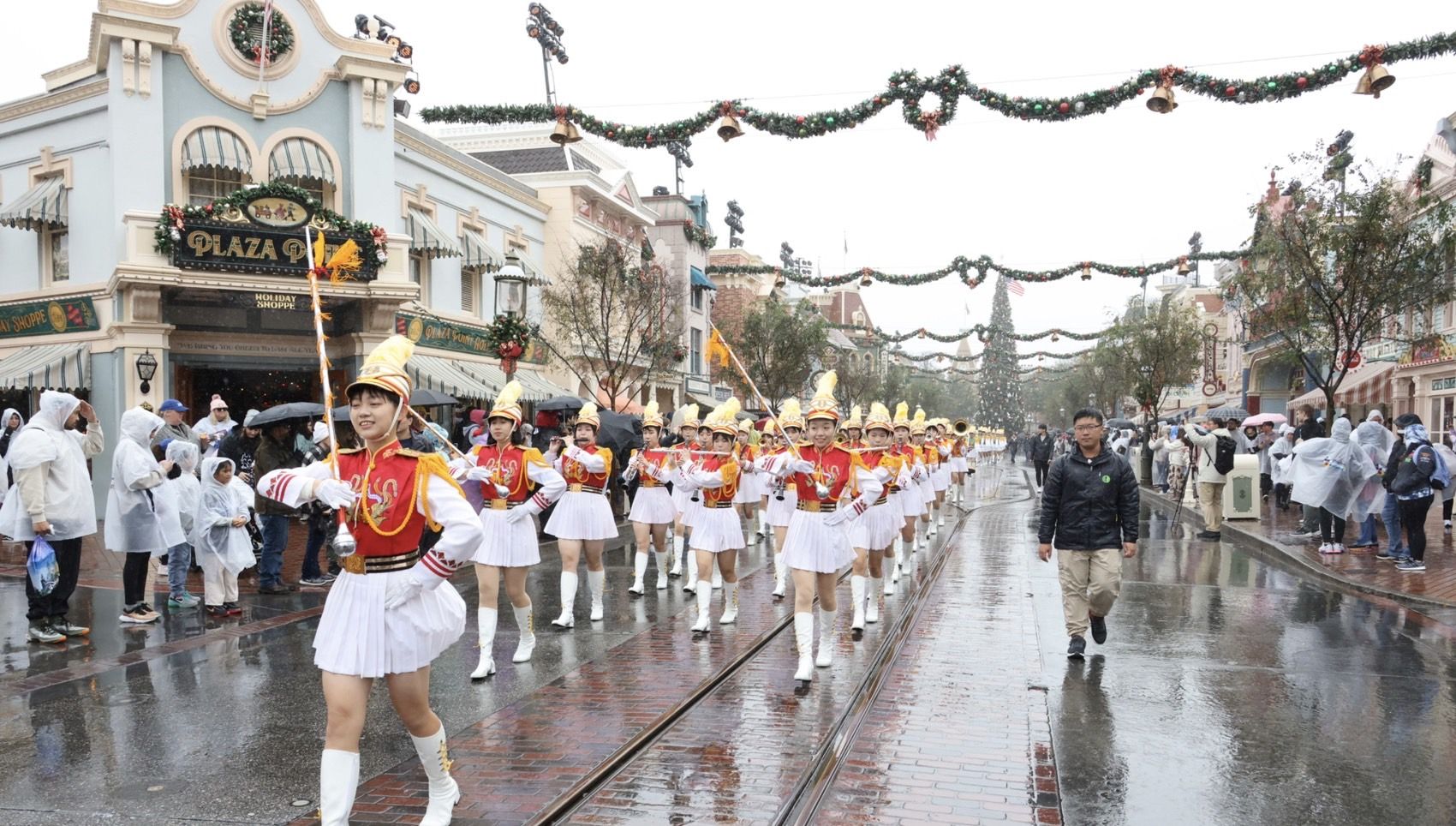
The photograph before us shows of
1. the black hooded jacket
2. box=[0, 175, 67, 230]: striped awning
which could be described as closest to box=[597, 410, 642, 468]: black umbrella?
the black hooded jacket

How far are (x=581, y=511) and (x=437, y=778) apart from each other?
4757mm

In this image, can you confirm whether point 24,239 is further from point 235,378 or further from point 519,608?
point 519,608

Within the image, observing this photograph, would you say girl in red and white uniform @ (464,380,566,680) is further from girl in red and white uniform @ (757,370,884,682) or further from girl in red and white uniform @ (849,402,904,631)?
girl in red and white uniform @ (849,402,904,631)

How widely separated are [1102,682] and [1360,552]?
9.26 m

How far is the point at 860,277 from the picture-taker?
31938 mm

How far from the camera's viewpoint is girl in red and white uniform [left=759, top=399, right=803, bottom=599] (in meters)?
8.46

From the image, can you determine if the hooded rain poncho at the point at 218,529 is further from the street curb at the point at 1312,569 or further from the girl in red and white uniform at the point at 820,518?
the street curb at the point at 1312,569

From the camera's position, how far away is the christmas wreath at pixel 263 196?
18.8 meters

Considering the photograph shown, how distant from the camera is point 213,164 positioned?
19.5 m

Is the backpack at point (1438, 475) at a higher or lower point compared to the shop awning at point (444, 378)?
lower

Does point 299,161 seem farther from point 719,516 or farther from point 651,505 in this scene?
point 719,516

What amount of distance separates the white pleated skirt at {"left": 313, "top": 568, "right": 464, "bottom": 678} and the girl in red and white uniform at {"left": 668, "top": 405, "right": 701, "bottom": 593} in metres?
5.32

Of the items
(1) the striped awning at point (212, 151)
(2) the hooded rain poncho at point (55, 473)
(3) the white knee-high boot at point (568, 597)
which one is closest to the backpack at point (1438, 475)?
(3) the white knee-high boot at point (568, 597)

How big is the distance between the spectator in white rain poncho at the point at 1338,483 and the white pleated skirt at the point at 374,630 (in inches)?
530
